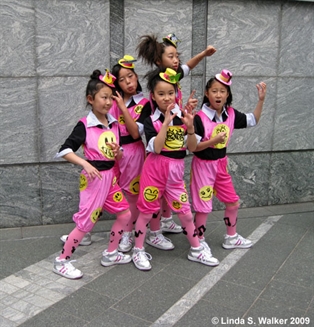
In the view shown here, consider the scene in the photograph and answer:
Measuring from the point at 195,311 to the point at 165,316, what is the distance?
0.73 ft

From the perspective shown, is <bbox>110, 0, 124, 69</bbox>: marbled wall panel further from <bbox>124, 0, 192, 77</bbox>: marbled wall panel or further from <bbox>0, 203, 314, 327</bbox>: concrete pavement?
<bbox>0, 203, 314, 327</bbox>: concrete pavement

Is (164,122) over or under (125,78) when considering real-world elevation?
under

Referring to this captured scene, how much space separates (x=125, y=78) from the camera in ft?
11.5

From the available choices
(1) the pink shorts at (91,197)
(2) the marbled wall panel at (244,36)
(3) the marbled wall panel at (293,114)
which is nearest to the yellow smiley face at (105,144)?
(1) the pink shorts at (91,197)

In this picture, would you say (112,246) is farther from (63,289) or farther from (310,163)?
(310,163)

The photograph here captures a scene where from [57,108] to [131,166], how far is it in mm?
1224

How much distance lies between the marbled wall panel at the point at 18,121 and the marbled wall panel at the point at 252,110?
2.36 m

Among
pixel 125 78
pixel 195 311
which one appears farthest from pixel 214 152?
pixel 195 311

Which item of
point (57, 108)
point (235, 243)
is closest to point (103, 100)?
point (57, 108)

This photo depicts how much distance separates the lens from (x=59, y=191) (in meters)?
4.52

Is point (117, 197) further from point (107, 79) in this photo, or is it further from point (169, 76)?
point (169, 76)

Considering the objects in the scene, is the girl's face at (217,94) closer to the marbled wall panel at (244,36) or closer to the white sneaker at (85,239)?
the marbled wall panel at (244,36)

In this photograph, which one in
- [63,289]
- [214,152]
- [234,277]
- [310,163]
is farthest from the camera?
[310,163]

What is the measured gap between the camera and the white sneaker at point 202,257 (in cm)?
356
